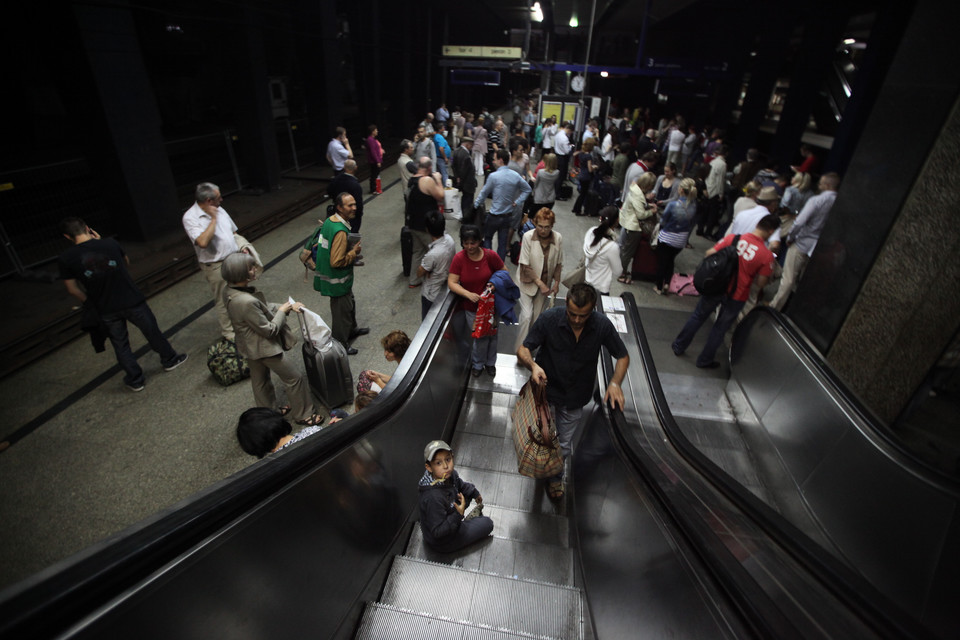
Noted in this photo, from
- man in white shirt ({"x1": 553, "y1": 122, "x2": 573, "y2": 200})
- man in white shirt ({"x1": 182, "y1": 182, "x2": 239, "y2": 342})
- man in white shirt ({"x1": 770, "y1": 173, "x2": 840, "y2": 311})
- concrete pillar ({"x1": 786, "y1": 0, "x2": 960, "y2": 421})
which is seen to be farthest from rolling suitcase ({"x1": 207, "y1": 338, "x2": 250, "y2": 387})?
man in white shirt ({"x1": 553, "y1": 122, "x2": 573, "y2": 200})

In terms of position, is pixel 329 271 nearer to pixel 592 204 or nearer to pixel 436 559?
pixel 436 559

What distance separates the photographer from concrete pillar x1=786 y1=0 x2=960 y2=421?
3807 millimetres

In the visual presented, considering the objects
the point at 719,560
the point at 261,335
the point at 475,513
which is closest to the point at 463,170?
the point at 261,335

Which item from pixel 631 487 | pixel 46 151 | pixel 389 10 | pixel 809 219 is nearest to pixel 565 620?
pixel 631 487

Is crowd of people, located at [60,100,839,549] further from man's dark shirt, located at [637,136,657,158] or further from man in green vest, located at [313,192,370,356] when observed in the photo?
man's dark shirt, located at [637,136,657,158]

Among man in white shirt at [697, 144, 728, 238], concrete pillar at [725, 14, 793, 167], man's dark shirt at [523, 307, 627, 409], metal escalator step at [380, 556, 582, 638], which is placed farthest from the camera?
concrete pillar at [725, 14, 793, 167]

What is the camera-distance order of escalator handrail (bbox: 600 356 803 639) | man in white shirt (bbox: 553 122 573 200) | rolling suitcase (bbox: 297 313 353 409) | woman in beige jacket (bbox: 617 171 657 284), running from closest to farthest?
escalator handrail (bbox: 600 356 803 639), rolling suitcase (bbox: 297 313 353 409), woman in beige jacket (bbox: 617 171 657 284), man in white shirt (bbox: 553 122 573 200)

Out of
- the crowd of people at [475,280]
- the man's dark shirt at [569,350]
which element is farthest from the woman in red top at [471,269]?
the man's dark shirt at [569,350]

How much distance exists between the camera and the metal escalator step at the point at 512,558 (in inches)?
119

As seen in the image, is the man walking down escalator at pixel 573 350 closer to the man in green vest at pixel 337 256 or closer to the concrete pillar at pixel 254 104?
the man in green vest at pixel 337 256

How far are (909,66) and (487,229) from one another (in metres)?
5.05

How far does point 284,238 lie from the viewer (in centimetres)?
913

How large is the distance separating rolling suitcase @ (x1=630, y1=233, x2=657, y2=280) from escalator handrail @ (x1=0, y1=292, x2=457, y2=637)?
673cm

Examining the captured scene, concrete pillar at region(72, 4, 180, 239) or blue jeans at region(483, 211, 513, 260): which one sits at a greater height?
concrete pillar at region(72, 4, 180, 239)
